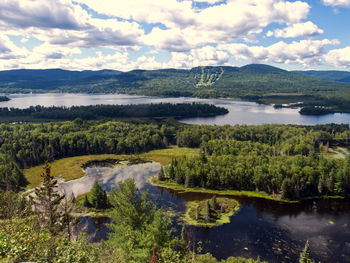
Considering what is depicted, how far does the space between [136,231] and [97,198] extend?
40.1 m

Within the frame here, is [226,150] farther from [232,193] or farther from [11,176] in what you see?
[11,176]

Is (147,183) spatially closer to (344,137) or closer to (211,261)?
(211,261)

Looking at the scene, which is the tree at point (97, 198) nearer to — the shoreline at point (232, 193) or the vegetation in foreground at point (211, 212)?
the shoreline at point (232, 193)

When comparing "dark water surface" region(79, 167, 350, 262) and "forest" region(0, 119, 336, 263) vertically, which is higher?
"forest" region(0, 119, 336, 263)

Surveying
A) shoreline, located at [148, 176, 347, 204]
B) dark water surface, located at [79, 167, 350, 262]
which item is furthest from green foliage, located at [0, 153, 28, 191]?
shoreline, located at [148, 176, 347, 204]

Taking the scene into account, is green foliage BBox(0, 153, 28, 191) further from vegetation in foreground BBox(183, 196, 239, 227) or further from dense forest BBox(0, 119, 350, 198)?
vegetation in foreground BBox(183, 196, 239, 227)

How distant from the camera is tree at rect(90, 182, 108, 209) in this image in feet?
240

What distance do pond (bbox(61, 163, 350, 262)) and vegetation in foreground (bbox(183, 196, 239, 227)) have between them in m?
1.93

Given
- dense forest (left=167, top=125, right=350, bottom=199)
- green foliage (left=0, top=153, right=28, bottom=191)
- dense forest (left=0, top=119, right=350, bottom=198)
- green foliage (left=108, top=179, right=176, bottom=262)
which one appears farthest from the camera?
dense forest (left=0, top=119, right=350, bottom=198)

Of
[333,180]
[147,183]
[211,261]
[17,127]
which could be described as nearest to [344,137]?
[333,180]

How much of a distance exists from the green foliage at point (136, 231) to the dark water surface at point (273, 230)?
19164mm

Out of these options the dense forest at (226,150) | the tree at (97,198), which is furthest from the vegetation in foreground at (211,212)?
the tree at (97,198)

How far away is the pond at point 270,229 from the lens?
55.2 m

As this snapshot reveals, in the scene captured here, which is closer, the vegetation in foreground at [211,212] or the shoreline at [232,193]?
the vegetation in foreground at [211,212]
